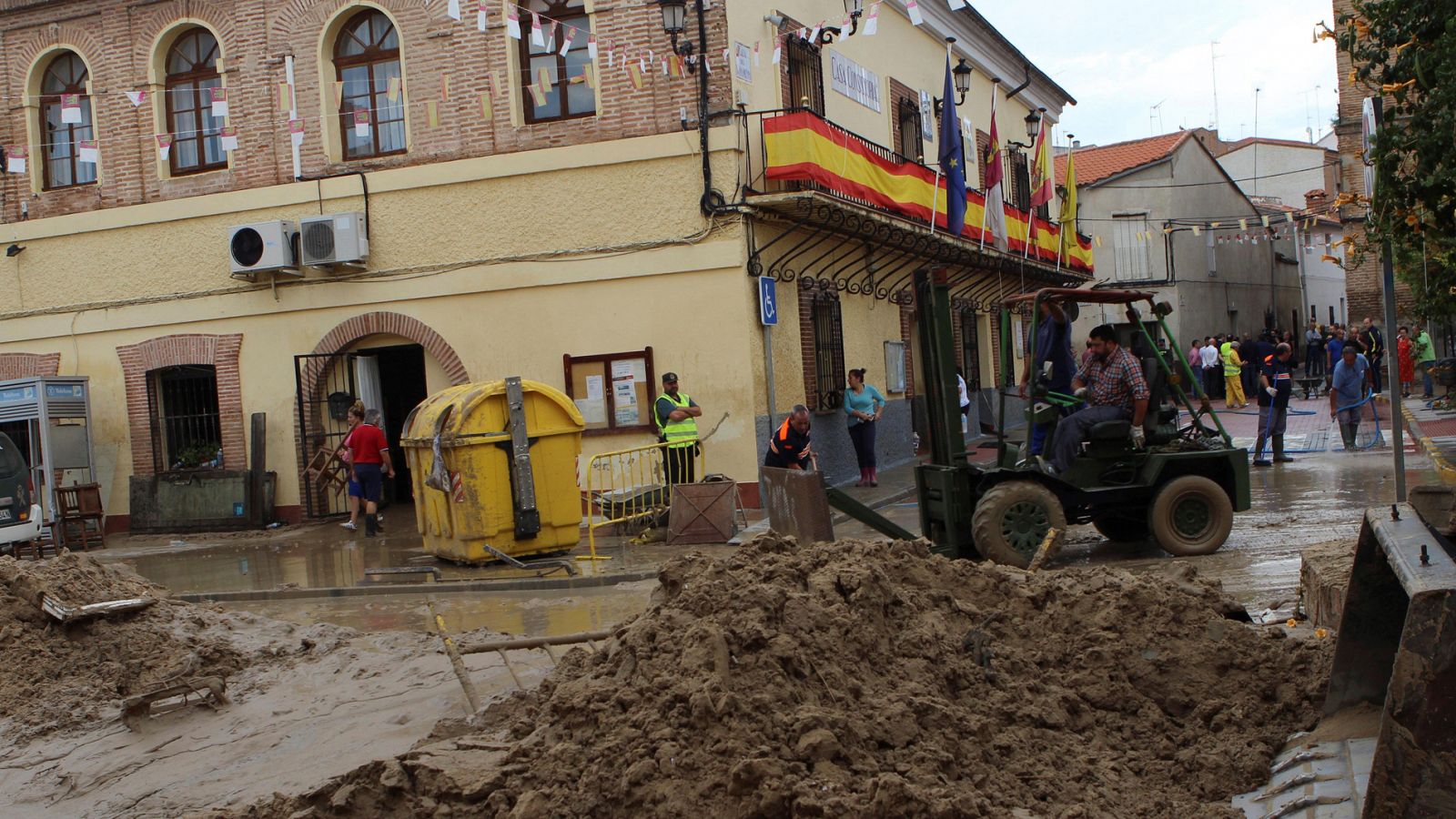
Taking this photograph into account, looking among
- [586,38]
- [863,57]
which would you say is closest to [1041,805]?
[586,38]

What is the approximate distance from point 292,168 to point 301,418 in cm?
335

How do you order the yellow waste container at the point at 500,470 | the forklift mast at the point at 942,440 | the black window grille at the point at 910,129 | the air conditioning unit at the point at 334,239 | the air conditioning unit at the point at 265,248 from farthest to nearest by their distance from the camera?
the black window grille at the point at 910,129 < the air conditioning unit at the point at 265,248 < the air conditioning unit at the point at 334,239 < the yellow waste container at the point at 500,470 < the forklift mast at the point at 942,440

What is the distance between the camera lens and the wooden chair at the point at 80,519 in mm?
16484

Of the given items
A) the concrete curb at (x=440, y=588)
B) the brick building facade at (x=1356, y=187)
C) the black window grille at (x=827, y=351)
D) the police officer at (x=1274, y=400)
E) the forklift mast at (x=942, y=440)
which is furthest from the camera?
the brick building facade at (x=1356, y=187)

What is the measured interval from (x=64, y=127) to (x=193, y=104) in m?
2.34

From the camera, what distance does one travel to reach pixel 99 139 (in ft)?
60.2

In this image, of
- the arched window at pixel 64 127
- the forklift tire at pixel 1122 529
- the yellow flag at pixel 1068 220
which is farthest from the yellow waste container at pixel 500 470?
the yellow flag at pixel 1068 220

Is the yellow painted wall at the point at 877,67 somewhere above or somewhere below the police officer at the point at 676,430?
above

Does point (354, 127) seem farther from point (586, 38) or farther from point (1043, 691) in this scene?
point (1043, 691)

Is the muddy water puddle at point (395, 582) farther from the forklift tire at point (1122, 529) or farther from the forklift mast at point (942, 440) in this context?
the forklift tire at point (1122, 529)

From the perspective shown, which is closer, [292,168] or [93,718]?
[93,718]

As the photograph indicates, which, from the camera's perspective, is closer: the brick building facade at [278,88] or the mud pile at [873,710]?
the mud pile at [873,710]

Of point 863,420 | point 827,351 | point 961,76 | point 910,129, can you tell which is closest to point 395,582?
point 863,420

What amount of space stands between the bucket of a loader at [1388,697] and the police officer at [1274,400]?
12.8 metres
